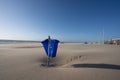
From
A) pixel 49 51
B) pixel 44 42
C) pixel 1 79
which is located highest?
pixel 44 42

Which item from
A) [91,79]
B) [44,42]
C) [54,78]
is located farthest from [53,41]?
[91,79]

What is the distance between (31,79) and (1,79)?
43.5 inches

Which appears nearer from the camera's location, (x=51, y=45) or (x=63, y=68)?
(x=63, y=68)

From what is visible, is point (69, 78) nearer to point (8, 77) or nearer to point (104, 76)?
point (104, 76)

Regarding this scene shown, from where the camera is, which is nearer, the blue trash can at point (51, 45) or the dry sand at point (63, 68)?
the dry sand at point (63, 68)

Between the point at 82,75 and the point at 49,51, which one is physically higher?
the point at 49,51

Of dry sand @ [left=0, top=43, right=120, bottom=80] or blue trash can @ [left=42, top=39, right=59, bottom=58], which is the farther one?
blue trash can @ [left=42, top=39, right=59, bottom=58]

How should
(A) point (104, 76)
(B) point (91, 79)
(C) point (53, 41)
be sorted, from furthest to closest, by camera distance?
1. (C) point (53, 41)
2. (A) point (104, 76)
3. (B) point (91, 79)

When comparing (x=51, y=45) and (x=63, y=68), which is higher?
(x=51, y=45)

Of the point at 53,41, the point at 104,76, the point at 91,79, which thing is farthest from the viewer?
the point at 53,41

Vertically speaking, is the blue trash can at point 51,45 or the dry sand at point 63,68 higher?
the blue trash can at point 51,45

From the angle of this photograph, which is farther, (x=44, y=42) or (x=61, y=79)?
(x=44, y=42)

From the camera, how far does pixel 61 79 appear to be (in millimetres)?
4324

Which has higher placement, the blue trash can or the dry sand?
the blue trash can
